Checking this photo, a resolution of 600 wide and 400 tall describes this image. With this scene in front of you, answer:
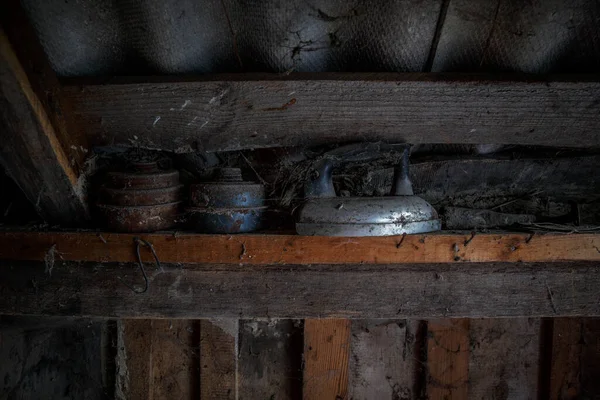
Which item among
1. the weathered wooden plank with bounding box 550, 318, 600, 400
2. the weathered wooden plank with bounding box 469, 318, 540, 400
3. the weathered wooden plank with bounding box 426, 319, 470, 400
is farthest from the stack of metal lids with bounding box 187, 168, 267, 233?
the weathered wooden plank with bounding box 550, 318, 600, 400

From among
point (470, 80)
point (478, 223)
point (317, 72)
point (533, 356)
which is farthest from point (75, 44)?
point (533, 356)

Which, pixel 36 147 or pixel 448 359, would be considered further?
pixel 448 359

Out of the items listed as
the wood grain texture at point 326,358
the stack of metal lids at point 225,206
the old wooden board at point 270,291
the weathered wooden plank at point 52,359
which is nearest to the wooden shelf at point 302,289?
the old wooden board at point 270,291

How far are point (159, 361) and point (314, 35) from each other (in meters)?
1.21

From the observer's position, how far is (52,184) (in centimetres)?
90

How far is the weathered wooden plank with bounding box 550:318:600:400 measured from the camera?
133cm

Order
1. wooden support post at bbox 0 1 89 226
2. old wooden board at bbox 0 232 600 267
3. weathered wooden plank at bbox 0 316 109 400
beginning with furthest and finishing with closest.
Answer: weathered wooden plank at bbox 0 316 109 400, old wooden board at bbox 0 232 600 267, wooden support post at bbox 0 1 89 226

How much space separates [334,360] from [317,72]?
37.8 inches

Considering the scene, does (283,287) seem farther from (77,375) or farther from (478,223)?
(77,375)

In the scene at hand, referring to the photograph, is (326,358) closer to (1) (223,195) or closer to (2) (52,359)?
(1) (223,195)

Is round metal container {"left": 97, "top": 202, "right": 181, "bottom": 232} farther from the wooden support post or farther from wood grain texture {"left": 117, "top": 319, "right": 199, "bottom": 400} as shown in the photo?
wood grain texture {"left": 117, "top": 319, "right": 199, "bottom": 400}

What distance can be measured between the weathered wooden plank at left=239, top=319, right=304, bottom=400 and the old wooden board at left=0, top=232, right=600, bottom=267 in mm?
593

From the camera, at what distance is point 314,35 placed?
2.85 ft

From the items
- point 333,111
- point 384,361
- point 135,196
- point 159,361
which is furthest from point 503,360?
point 135,196
